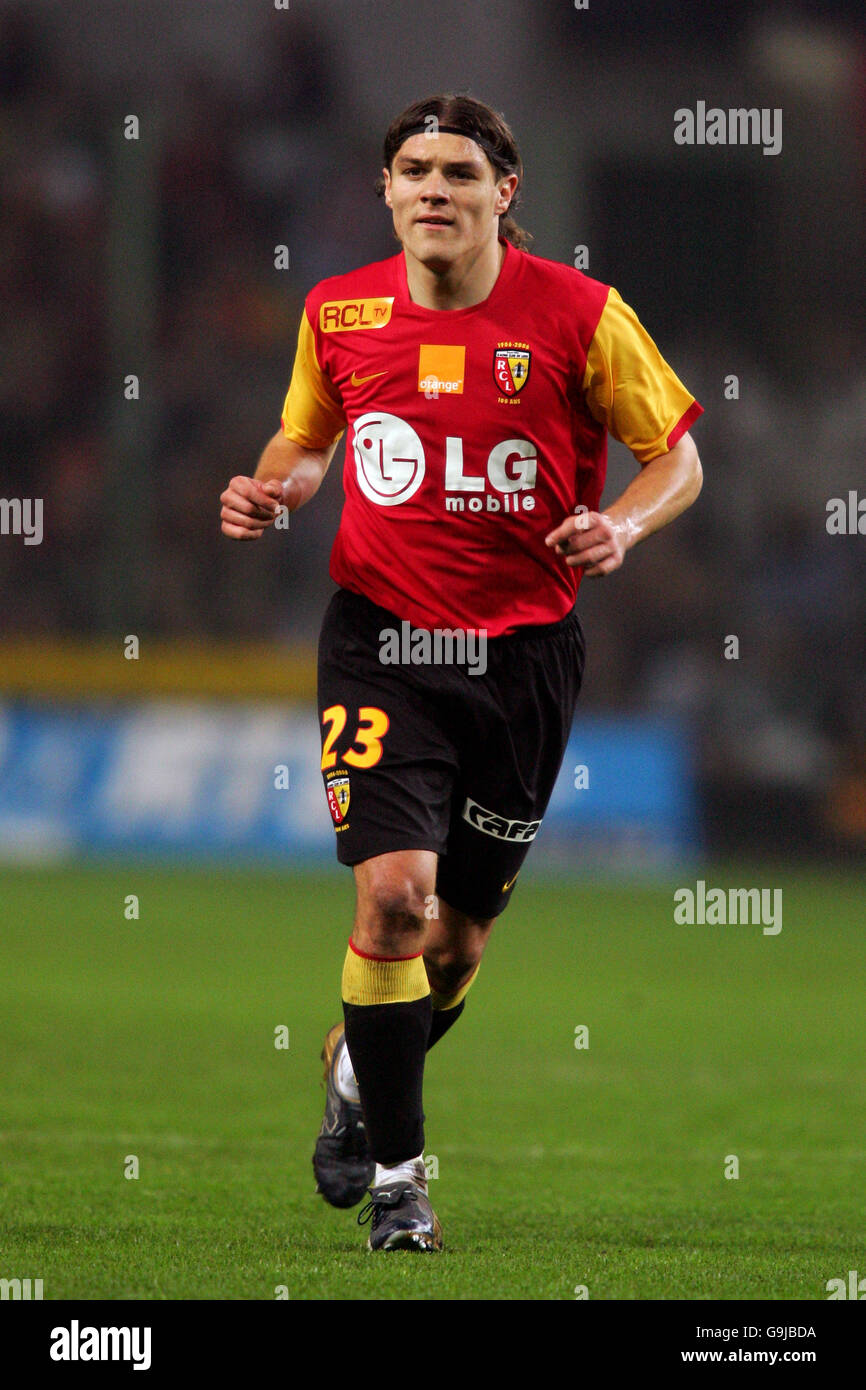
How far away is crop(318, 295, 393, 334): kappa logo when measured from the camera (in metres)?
4.84

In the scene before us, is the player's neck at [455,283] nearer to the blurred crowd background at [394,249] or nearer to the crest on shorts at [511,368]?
the crest on shorts at [511,368]

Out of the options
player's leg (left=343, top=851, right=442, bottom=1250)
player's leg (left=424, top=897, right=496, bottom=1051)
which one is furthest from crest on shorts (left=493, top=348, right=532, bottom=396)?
player's leg (left=424, top=897, right=496, bottom=1051)

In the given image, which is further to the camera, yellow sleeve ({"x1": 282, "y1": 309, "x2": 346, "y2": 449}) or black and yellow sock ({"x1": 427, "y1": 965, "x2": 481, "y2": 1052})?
black and yellow sock ({"x1": 427, "y1": 965, "x2": 481, "y2": 1052})

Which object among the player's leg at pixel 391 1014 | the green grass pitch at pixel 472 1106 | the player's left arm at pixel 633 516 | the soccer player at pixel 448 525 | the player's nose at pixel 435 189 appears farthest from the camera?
the player's nose at pixel 435 189

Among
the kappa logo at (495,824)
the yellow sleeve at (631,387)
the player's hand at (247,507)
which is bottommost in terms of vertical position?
the kappa logo at (495,824)

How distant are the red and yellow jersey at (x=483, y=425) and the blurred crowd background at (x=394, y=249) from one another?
39.4ft

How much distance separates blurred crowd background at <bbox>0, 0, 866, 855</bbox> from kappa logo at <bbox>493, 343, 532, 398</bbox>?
39.9 feet

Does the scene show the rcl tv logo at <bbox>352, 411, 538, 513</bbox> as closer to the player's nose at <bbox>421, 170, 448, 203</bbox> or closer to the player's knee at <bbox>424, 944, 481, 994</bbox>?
the player's nose at <bbox>421, 170, 448, 203</bbox>

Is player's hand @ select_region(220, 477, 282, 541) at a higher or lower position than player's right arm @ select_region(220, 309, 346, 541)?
lower

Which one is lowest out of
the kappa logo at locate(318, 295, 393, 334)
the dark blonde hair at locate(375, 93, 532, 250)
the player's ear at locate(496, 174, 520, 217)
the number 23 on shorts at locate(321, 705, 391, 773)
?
the number 23 on shorts at locate(321, 705, 391, 773)

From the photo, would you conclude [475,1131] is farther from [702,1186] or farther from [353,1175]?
[353,1175]

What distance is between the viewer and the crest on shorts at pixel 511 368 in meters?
4.71

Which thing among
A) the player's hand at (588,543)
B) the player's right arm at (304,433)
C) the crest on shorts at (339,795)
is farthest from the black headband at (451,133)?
the crest on shorts at (339,795)

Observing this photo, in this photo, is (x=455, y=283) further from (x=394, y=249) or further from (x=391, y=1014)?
(x=394, y=249)
